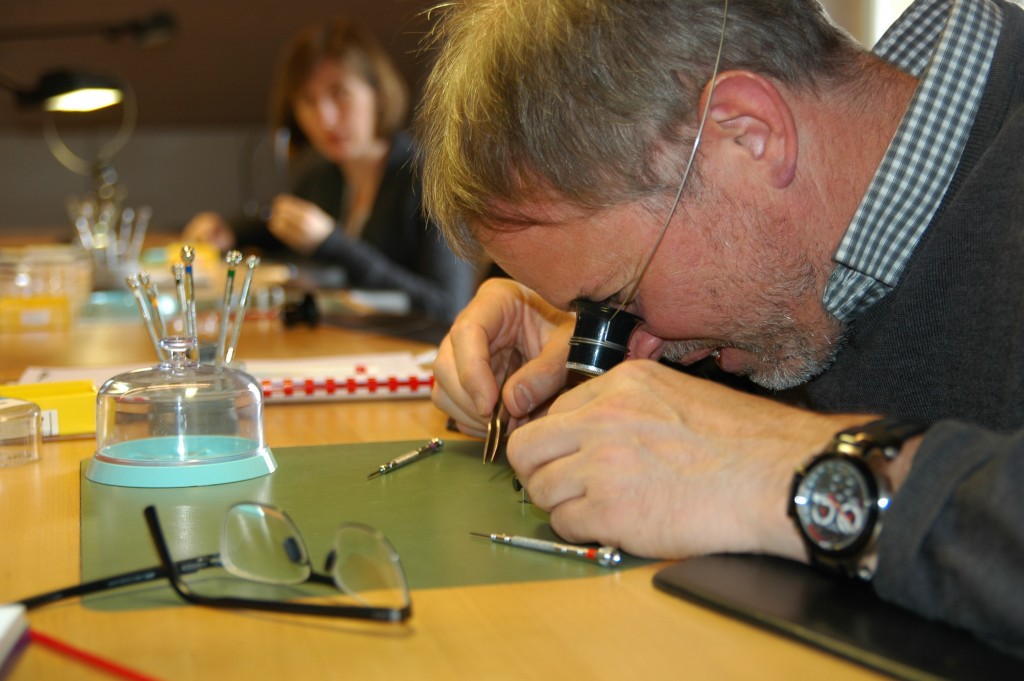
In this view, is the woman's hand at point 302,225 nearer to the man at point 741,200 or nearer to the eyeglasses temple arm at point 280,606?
the man at point 741,200

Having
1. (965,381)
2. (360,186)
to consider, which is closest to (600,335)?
(965,381)

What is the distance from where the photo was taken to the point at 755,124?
1.11 metres

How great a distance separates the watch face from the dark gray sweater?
0.9 inches

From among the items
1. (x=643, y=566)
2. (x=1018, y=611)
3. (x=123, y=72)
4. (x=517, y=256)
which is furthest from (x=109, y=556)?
(x=123, y=72)

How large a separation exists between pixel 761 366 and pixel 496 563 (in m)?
0.53

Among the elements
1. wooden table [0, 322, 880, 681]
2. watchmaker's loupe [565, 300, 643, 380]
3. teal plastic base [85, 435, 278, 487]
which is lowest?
wooden table [0, 322, 880, 681]

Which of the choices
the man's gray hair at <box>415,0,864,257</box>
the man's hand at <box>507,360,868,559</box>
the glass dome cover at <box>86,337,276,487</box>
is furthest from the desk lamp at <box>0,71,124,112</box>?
the man's hand at <box>507,360,868,559</box>

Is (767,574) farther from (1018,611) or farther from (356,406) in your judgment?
(356,406)

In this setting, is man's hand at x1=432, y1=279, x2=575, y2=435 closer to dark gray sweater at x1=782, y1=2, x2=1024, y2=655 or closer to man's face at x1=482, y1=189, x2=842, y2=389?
man's face at x1=482, y1=189, x2=842, y2=389

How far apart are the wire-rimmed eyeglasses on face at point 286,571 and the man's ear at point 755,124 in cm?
55

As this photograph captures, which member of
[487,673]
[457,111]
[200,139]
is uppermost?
[200,139]

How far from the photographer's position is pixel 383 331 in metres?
2.33

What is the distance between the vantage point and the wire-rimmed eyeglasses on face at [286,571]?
2.48 feet

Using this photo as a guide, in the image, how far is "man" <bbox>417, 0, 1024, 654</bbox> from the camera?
1084mm
